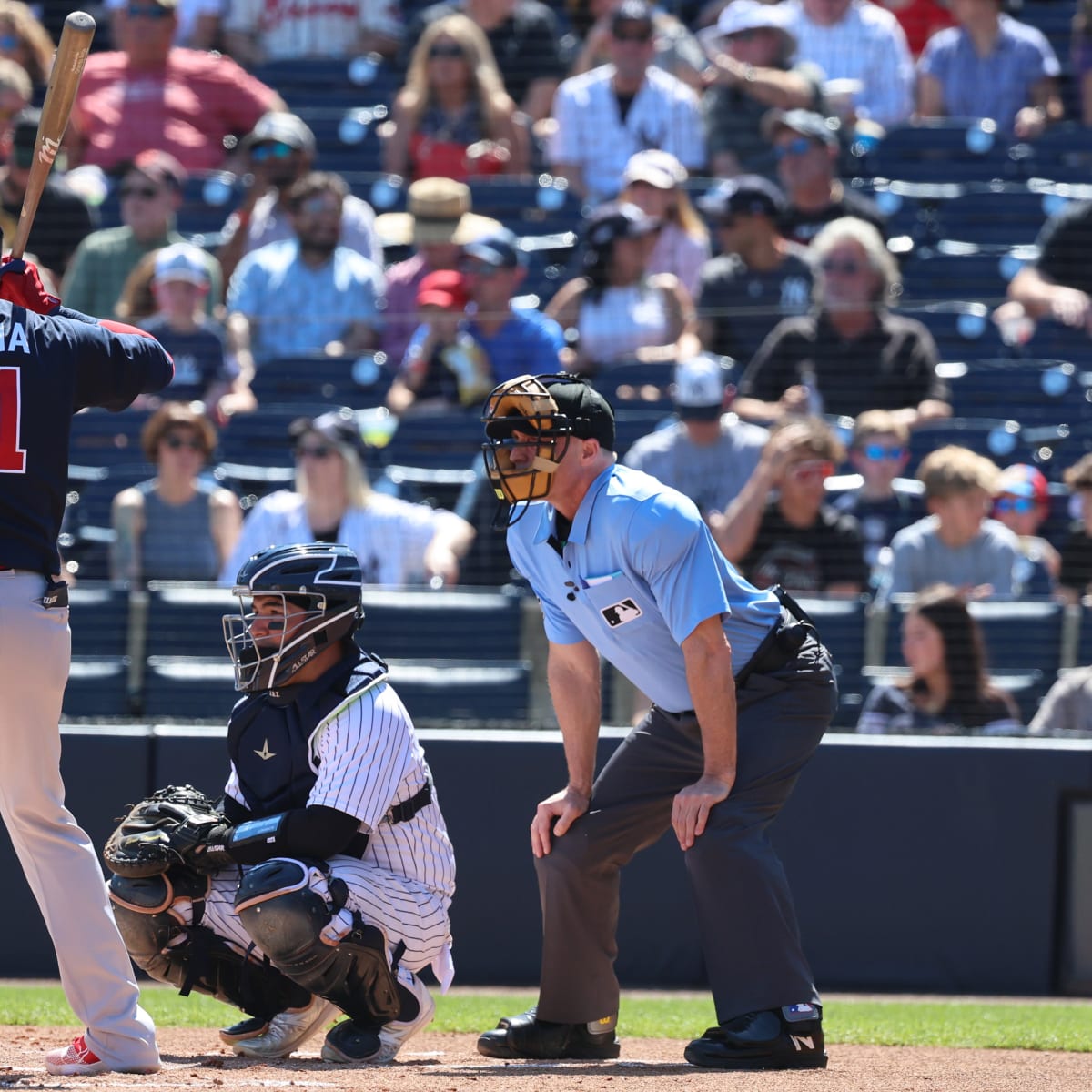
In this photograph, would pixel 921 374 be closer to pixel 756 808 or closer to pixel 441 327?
pixel 441 327

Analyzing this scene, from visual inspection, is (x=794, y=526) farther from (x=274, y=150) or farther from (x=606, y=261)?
(x=274, y=150)

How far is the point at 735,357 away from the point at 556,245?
1374 mm

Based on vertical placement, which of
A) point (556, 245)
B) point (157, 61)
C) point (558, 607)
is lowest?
point (558, 607)

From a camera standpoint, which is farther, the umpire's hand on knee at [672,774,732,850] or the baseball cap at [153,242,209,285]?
the baseball cap at [153,242,209,285]

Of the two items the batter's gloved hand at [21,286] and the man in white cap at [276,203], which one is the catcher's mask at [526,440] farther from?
the man in white cap at [276,203]

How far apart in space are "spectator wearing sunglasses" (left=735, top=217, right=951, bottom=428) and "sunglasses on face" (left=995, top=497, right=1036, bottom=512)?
60 centimetres

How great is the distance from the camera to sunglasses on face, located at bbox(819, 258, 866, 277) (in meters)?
8.07

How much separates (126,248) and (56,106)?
487 centimetres

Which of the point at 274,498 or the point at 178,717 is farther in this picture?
the point at 274,498

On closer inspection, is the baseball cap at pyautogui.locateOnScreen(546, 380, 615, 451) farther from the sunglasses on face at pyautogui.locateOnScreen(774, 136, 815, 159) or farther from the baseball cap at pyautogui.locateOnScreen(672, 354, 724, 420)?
the sunglasses on face at pyautogui.locateOnScreen(774, 136, 815, 159)

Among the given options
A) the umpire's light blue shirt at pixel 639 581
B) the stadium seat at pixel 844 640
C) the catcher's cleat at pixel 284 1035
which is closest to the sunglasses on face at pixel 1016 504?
the stadium seat at pixel 844 640

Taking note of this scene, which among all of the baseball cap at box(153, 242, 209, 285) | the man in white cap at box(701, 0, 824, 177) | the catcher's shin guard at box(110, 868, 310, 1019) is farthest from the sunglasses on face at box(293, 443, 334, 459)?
the man in white cap at box(701, 0, 824, 177)

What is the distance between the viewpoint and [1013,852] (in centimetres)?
636

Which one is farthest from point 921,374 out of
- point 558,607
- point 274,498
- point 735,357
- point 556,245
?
point 558,607
